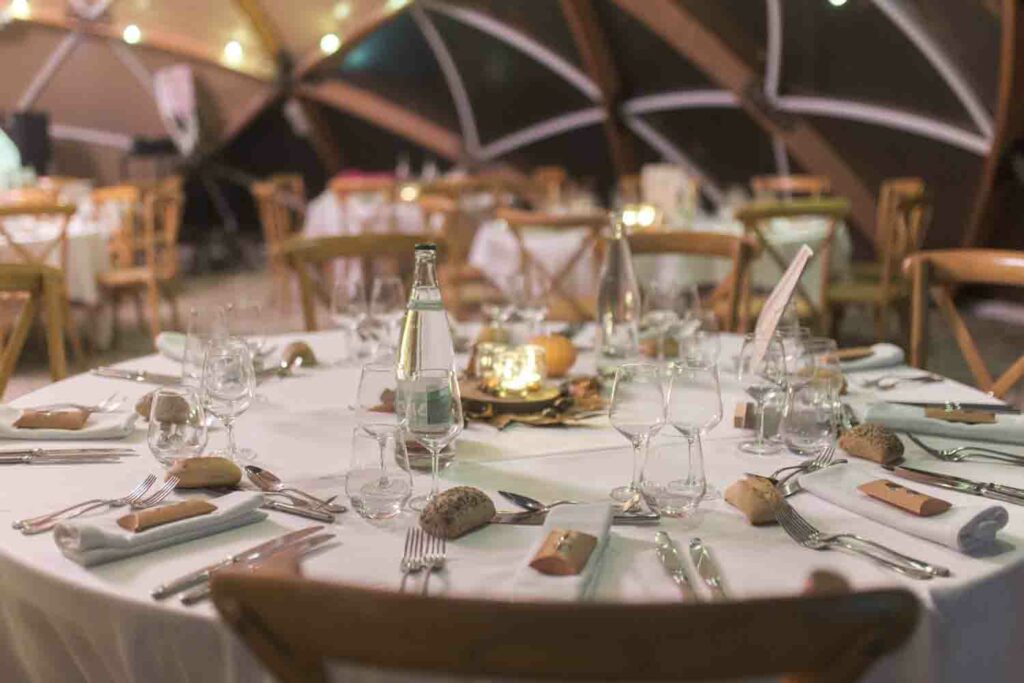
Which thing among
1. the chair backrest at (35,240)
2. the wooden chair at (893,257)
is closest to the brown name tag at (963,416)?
the wooden chair at (893,257)

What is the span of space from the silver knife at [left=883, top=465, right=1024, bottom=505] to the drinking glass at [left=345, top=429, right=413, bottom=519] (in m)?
0.71

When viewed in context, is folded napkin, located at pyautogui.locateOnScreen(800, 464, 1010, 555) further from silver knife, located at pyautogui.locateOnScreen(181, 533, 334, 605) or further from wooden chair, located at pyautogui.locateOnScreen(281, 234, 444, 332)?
wooden chair, located at pyautogui.locateOnScreen(281, 234, 444, 332)

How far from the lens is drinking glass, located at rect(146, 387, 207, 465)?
1.45 m

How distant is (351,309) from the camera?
2.27 metres

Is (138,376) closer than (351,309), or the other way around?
(138,376)

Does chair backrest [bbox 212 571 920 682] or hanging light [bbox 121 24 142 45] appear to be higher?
hanging light [bbox 121 24 142 45]

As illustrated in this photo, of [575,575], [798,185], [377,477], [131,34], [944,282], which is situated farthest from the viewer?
[131,34]

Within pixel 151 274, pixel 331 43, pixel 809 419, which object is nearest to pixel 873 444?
pixel 809 419

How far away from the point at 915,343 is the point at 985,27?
440 cm

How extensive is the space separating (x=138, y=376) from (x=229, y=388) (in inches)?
22.6

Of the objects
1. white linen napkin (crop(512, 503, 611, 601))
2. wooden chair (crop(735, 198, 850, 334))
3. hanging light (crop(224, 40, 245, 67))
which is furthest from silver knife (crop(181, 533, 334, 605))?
hanging light (crop(224, 40, 245, 67))

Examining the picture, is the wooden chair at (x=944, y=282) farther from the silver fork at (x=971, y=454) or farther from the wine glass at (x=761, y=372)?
the silver fork at (x=971, y=454)

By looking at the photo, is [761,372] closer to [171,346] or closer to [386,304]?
[386,304]

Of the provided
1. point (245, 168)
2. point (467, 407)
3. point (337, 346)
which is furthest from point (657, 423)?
point (245, 168)
